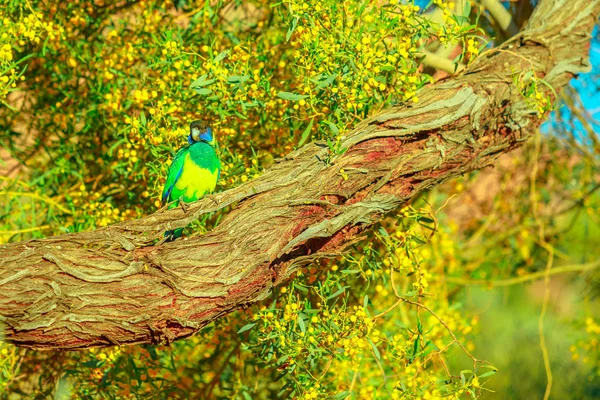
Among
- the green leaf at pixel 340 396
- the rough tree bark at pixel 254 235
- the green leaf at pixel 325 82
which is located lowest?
the green leaf at pixel 340 396

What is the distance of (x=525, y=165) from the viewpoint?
215 inches

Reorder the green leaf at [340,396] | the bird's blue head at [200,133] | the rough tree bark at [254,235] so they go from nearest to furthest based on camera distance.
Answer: the rough tree bark at [254,235], the green leaf at [340,396], the bird's blue head at [200,133]

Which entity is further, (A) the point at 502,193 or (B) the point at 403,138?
(A) the point at 502,193

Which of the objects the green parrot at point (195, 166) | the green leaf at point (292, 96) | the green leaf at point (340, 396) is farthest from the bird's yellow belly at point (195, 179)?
the green leaf at point (340, 396)

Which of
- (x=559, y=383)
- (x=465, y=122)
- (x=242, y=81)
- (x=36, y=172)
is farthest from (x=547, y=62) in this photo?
(x=559, y=383)

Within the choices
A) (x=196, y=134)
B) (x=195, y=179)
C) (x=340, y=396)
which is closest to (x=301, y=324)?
(x=340, y=396)

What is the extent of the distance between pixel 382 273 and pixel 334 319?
497 mm

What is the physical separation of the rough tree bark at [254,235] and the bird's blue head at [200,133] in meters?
0.37

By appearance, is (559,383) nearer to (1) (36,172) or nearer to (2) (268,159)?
(2) (268,159)

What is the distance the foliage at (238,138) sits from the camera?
2.67 metres

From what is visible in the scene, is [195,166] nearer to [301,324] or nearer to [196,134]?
[196,134]

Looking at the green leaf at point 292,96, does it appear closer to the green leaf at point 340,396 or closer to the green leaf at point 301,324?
the green leaf at point 301,324

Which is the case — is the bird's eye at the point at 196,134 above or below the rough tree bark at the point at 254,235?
above

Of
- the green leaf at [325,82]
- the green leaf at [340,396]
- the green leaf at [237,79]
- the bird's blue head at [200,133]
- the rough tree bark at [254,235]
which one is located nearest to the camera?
the rough tree bark at [254,235]
